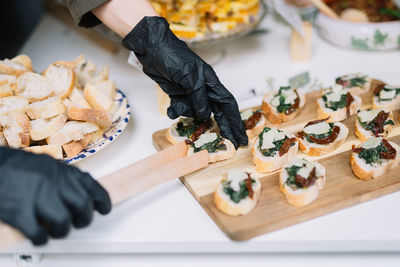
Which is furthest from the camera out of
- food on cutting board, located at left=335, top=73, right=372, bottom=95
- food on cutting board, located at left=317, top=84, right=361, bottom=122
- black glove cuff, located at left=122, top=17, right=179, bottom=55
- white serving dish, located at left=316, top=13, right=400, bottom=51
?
white serving dish, located at left=316, top=13, right=400, bottom=51

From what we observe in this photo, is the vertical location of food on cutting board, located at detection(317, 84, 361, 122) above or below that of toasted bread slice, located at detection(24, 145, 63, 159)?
below

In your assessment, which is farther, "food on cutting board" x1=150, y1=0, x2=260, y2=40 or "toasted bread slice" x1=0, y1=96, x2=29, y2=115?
"food on cutting board" x1=150, y1=0, x2=260, y2=40

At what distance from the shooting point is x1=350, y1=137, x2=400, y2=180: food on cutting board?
4.44 ft

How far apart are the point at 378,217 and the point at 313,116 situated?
56 cm

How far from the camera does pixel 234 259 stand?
4.15 feet

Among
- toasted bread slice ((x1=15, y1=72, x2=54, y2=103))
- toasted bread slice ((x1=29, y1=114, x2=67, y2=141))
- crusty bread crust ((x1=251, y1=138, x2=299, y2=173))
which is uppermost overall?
toasted bread slice ((x1=15, y1=72, x2=54, y2=103))

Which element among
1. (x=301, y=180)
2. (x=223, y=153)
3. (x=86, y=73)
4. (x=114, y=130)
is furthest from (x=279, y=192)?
(x=86, y=73)

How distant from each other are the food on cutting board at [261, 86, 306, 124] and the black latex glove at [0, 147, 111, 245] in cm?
85

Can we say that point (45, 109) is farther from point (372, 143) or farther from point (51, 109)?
point (372, 143)

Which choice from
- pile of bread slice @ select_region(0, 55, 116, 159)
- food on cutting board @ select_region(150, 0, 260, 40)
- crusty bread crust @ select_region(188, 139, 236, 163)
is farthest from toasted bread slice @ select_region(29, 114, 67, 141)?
food on cutting board @ select_region(150, 0, 260, 40)

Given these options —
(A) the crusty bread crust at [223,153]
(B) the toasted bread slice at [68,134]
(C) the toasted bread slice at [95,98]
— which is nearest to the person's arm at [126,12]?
(C) the toasted bread slice at [95,98]

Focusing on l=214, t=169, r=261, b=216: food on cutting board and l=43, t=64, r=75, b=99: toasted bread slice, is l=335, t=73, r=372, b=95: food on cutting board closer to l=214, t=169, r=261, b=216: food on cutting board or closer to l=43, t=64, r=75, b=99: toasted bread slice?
l=214, t=169, r=261, b=216: food on cutting board

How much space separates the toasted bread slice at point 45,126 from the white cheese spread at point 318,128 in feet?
2.84

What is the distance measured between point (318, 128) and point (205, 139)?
15.8 inches
